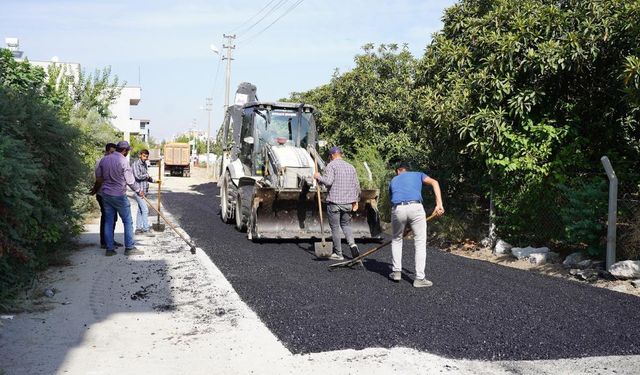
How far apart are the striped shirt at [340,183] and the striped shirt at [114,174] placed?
3.20 m

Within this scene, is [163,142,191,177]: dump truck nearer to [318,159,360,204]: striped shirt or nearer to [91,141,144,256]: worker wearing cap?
[91,141,144,256]: worker wearing cap

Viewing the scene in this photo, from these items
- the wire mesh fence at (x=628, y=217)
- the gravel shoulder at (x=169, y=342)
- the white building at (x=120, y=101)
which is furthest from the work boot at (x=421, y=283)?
the white building at (x=120, y=101)

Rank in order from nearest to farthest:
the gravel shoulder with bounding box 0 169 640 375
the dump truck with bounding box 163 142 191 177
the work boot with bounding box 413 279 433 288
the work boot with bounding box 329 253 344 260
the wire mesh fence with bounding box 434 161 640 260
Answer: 1. the gravel shoulder with bounding box 0 169 640 375
2. the work boot with bounding box 413 279 433 288
3. the wire mesh fence with bounding box 434 161 640 260
4. the work boot with bounding box 329 253 344 260
5. the dump truck with bounding box 163 142 191 177

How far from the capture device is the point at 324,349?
4996 millimetres

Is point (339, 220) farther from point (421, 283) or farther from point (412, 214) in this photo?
point (421, 283)

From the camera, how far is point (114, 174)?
31.4 ft

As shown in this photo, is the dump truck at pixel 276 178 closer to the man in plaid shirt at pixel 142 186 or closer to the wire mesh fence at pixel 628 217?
the man in plaid shirt at pixel 142 186

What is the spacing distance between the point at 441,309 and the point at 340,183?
3.27m

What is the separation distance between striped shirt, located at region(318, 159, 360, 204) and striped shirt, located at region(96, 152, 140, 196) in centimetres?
320

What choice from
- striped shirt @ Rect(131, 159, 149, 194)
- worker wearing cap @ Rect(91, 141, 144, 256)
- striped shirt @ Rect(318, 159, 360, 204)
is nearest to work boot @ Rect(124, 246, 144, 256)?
worker wearing cap @ Rect(91, 141, 144, 256)

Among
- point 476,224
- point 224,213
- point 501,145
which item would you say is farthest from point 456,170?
point 224,213

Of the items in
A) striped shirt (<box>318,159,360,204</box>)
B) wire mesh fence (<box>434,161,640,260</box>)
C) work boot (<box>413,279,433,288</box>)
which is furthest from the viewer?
striped shirt (<box>318,159,360,204</box>)

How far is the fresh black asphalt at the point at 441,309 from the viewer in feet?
17.0

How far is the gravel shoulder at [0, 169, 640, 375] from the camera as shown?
4.61 metres
